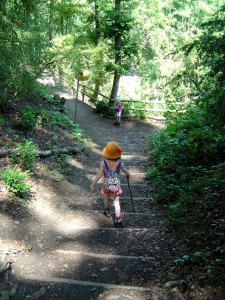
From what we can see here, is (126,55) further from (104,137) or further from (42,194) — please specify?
(42,194)

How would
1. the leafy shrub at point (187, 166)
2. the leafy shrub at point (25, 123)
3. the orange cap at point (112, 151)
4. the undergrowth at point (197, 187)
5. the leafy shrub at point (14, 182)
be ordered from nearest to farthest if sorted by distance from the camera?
the undergrowth at point (197, 187), the orange cap at point (112, 151), the leafy shrub at point (14, 182), the leafy shrub at point (187, 166), the leafy shrub at point (25, 123)

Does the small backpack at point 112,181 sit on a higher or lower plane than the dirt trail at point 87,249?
higher

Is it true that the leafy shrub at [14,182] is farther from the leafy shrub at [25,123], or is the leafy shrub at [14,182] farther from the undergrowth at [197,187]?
the leafy shrub at [25,123]

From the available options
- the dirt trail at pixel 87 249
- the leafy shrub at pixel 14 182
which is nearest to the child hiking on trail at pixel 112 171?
the dirt trail at pixel 87 249

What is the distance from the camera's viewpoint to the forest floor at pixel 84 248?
3350 millimetres

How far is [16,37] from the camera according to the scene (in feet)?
22.3

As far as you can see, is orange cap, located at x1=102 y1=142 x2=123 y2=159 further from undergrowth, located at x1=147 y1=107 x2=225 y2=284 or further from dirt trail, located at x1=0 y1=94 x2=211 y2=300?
undergrowth, located at x1=147 y1=107 x2=225 y2=284

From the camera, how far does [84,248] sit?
4.54 metres

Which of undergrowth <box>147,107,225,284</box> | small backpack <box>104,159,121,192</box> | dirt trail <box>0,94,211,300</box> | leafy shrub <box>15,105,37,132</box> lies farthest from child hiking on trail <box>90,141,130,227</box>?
leafy shrub <box>15,105,37,132</box>

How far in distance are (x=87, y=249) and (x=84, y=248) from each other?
2.1 inches

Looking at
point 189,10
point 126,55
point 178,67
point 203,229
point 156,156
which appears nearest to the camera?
point 203,229

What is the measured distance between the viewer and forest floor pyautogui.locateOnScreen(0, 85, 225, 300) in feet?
11.0

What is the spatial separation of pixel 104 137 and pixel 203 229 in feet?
31.3

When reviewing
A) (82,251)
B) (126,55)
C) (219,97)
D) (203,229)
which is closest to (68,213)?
(82,251)
